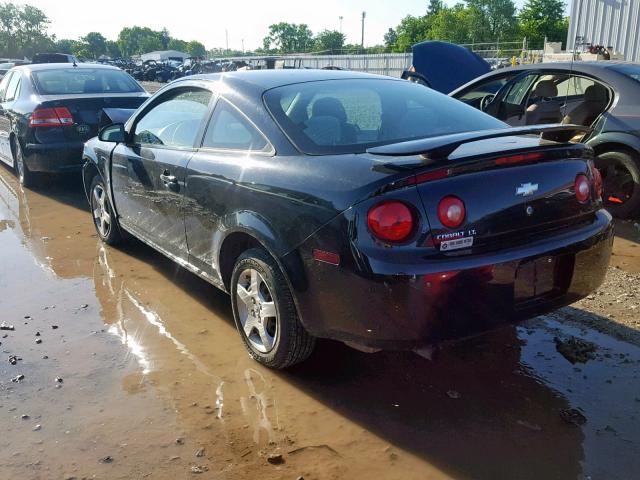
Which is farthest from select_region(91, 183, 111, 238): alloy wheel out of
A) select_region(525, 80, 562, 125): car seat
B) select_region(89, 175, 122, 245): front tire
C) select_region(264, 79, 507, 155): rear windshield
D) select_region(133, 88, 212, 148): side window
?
select_region(525, 80, 562, 125): car seat

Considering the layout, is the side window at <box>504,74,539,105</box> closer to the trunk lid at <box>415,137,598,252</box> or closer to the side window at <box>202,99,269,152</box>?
the trunk lid at <box>415,137,598,252</box>

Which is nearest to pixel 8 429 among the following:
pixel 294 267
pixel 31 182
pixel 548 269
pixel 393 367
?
pixel 294 267

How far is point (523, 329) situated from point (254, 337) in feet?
5.60

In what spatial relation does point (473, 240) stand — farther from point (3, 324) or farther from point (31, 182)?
point (31, 182)

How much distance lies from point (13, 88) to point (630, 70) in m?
7.81

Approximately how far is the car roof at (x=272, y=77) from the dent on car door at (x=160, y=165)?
17cm

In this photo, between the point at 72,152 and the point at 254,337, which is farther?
the point at 72,152

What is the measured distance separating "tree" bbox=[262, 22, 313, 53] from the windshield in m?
142

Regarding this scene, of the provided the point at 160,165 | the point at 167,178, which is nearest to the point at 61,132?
the point at 160,165

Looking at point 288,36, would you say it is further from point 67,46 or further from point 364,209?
point 364,209

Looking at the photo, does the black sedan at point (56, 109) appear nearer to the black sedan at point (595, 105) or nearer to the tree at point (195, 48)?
the black sedan at point (595, 105)

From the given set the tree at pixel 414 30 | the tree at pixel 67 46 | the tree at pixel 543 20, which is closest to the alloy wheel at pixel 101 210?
the tree at pixel 543 20

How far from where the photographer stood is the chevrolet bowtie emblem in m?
2.80

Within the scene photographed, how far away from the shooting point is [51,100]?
7.53 m
